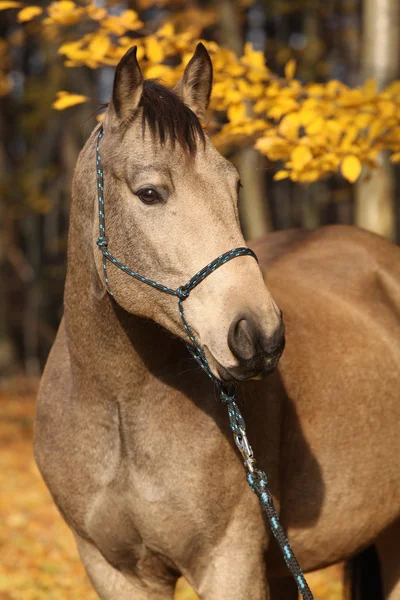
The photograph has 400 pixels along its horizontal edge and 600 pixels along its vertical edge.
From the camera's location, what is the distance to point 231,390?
2.48 m

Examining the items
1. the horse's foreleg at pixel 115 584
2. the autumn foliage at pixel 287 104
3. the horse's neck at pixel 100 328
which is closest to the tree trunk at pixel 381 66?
the autumn foliage at pixel 287 104

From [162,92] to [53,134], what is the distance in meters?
9.76

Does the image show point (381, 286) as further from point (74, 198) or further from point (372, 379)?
point (74, 198)

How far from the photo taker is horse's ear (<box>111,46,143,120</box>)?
2.44m

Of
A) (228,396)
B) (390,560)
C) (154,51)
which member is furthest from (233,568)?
(154,51)

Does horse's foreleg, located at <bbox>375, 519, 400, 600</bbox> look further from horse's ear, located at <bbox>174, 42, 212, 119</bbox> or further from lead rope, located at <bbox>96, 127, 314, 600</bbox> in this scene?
horse's ear, located at <bbox>174, 42, 212, 119</bbox>

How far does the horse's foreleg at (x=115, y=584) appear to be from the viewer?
2.89 m

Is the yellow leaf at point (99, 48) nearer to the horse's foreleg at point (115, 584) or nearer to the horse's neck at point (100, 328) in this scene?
Answer: the horse's neck at point (100, 328)

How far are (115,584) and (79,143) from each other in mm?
12020

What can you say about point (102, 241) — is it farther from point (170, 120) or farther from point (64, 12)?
point (64, 12)

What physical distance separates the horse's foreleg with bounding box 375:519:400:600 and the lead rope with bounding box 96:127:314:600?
1506mm

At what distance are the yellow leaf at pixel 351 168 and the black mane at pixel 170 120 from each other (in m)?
1.16

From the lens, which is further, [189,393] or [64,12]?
[64,12]

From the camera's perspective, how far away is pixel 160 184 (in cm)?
237
